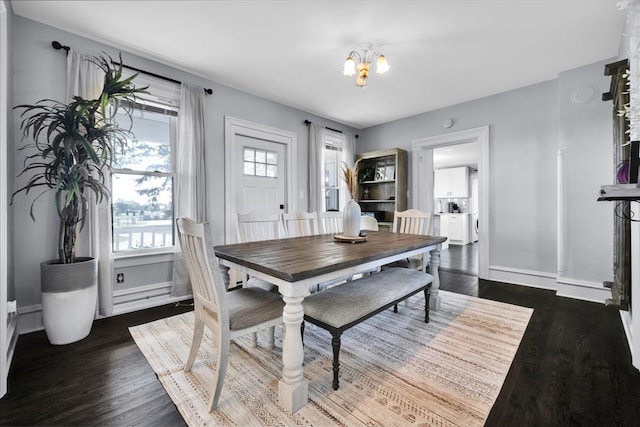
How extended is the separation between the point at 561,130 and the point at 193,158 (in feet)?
14.4

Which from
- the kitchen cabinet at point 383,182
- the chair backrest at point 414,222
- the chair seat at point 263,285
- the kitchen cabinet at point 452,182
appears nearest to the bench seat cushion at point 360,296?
the chair seat at point 263,285

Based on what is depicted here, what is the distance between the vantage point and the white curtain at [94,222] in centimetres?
246

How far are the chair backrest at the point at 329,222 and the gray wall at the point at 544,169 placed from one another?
91.8 inches

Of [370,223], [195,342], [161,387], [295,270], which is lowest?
[161,387]

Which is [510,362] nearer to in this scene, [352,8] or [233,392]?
[233,392]

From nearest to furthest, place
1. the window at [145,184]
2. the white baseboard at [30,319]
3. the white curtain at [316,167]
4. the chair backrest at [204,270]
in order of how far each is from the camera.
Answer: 1. the chair backrest at [204,270]
2. the white baseboard at [30,319]
3. the window at [145,184]
4. the white curtain at [316,167]

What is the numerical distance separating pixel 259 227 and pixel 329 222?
990 mm

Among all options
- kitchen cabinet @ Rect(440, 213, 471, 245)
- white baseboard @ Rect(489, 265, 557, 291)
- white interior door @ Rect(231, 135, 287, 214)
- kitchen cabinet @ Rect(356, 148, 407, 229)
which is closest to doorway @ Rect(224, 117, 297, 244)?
white interior door @ Rect(231, 135, 287, 214)

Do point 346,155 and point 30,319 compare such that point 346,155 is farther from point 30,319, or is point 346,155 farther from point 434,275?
point 30,319

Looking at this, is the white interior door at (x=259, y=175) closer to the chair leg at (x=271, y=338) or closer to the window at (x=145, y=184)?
the window at (x=145, y=184)

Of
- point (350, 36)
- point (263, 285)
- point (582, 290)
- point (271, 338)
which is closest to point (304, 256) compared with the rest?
point (263, 285)

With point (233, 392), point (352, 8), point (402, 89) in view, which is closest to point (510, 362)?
point (233, 392)

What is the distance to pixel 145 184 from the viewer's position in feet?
9.89

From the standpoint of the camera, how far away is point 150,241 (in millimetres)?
3062
